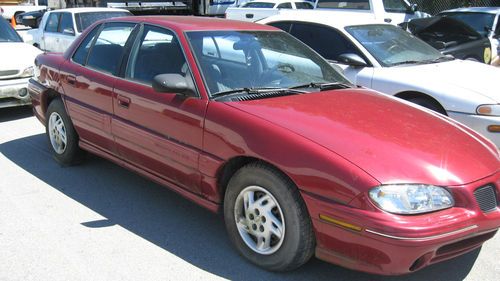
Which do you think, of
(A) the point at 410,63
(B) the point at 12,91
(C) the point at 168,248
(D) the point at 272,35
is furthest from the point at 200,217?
(B) the point at 12,91

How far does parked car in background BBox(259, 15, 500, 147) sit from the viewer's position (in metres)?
5.10

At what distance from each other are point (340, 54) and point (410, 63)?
2.79 feet

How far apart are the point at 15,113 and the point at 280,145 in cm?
614

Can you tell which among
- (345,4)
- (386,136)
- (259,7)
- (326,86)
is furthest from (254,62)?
(259,7)

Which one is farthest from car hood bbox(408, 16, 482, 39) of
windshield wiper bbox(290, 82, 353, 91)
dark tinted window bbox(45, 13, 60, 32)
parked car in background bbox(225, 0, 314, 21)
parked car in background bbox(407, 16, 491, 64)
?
dark tinted window bbox(45, 13, 60, 32)

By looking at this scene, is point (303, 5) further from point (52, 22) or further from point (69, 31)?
point (69, 31)

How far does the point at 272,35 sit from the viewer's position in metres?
4.49

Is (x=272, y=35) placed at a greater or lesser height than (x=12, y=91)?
greater

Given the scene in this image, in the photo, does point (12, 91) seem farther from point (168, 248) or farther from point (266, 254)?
point (266, 254)

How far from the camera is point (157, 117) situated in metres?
3.81

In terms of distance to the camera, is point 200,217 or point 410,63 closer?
point 200,217

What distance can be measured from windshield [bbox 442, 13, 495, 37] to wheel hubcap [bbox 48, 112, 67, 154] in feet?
28.4

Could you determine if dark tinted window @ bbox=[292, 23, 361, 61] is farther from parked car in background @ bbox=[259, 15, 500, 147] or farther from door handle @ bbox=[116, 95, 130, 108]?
door handle @ bbox=[116, 95, 130, 108]

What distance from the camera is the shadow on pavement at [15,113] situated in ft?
24.5
